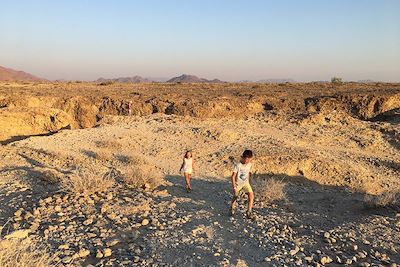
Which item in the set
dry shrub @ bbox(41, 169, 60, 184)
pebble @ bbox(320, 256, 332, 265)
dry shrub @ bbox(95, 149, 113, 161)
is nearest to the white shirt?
pebble @ bbox(320, 256, 332, 265)

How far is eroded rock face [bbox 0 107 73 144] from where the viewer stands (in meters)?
18.8

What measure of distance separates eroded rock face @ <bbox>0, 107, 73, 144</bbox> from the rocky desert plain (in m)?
0.05

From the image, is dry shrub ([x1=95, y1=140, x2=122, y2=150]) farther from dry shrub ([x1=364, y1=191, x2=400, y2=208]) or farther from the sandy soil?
dry shrub ([x1=364, y1=191, x2=400, y2=208])

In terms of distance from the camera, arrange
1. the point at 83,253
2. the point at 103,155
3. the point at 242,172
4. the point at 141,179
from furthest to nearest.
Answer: the point at 103,155 → the point at 141,179 → the point at 242,172 → the point at 83,253

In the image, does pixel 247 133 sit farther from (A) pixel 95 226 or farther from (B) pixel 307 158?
(A) pixel 95 226

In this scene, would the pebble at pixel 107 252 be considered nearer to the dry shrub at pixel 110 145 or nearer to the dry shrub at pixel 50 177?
the dry shrub at pixel 50 177

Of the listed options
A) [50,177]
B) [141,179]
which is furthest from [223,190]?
[50,177]

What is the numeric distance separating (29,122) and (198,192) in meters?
13.0

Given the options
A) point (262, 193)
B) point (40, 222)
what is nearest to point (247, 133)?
point (262, 193)

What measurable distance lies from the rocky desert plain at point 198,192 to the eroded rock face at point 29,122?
0.05m

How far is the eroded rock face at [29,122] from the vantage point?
18766mm

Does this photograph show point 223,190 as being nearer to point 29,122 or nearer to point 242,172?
point 242,172

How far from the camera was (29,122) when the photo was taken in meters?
19.7

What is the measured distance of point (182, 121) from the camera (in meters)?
18.3
